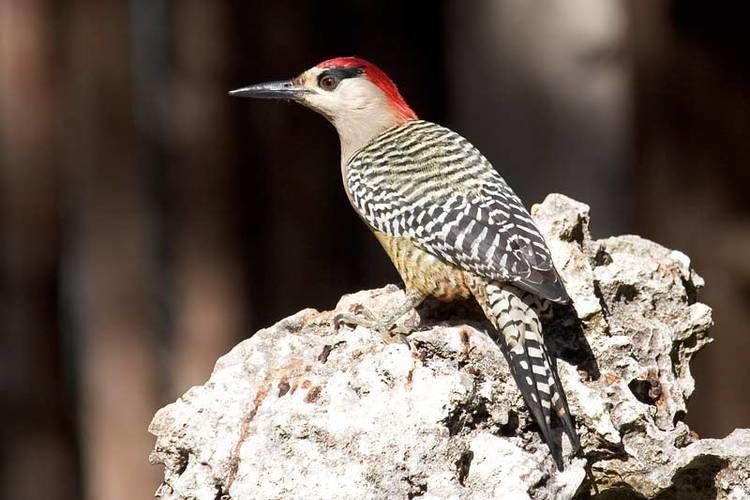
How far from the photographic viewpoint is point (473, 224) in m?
4.10

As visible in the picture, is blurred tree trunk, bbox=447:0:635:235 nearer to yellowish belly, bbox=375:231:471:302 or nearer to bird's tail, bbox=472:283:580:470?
yellowish belly, bbox=375:231:471:302

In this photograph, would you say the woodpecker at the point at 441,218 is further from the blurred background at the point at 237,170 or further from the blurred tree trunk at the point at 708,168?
the blurred tree trunk at the point at 708,168

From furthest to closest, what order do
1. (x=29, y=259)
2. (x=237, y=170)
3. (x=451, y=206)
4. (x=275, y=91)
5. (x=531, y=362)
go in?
(x=237, y=170) < (x=29, y=259) < (x=275, y=91) < (x=451, y=206) < (x=531, y=362)

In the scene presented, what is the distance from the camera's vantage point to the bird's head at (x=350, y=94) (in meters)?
5.05

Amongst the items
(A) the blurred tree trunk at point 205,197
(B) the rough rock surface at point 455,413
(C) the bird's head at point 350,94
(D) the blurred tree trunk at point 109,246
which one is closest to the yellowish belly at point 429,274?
(B) the rough rock surface at point 455,413

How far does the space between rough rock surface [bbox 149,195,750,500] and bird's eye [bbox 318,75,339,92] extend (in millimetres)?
1337

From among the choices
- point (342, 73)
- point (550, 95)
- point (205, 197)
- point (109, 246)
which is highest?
point (342, 73)

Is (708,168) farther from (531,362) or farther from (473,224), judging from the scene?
(531,362)

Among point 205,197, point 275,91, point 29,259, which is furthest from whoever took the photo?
point 205,197

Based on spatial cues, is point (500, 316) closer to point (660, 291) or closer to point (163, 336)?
point (660, 291)

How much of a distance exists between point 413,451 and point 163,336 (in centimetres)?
492

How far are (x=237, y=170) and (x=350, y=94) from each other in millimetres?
2143

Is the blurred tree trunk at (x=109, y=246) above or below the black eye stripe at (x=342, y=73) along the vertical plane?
below

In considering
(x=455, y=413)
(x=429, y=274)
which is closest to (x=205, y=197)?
(x=429, y=274)
